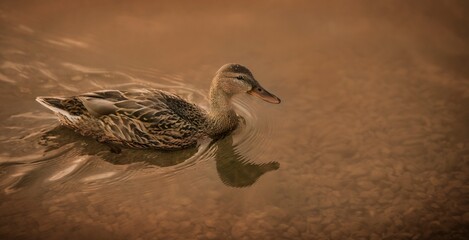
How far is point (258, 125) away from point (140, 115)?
1553mm

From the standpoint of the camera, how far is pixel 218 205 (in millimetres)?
5250

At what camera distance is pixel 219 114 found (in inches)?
255

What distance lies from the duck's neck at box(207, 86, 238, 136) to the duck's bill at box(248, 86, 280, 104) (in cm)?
39

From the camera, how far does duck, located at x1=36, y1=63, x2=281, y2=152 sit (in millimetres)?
6039

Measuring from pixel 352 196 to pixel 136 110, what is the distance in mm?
2745

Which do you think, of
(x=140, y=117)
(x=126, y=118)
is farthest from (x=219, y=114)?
(x=126, y=118)

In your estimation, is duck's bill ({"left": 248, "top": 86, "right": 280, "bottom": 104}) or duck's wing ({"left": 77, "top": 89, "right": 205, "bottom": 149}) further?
duck's bill ({"left": 248, "top": 86, "right": 280, "bottom": 104})

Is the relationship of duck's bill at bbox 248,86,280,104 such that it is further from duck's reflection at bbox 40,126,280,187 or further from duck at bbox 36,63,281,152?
duck's reflection at bbox 40,126,280,187

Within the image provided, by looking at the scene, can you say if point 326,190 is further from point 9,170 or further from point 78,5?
point 78,5

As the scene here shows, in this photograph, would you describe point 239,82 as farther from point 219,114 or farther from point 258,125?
point 258,125

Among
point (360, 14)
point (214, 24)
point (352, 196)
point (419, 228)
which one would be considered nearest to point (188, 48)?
point (214, 24)

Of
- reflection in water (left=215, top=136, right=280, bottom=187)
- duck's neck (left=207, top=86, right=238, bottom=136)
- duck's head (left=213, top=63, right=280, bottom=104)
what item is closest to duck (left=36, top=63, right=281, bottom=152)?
duck's head (left=213, top=63, right=280, bottom=104)

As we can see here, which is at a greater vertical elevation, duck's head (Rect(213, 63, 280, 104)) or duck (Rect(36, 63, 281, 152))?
duck's head (Rect(213, 63, 280, 104))

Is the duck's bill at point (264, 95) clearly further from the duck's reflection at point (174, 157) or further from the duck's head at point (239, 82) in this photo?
the duck's reflection at point (174, 157)
